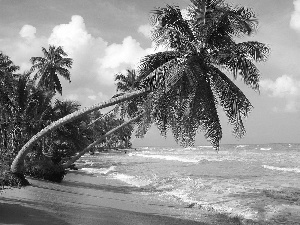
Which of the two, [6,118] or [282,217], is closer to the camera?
[282,217]

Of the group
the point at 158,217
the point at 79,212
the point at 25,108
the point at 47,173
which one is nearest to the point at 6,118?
the point at 25,108

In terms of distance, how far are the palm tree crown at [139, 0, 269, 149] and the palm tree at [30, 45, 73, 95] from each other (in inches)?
1014

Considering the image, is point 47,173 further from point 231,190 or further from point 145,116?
point 231,190

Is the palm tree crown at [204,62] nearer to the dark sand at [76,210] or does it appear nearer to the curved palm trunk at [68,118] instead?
the curved palm trunk at [68,118]

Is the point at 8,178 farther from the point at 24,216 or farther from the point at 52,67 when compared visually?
the point at 52,67

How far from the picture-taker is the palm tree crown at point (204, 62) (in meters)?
12.8

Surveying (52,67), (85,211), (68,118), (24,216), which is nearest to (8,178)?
(68,118)

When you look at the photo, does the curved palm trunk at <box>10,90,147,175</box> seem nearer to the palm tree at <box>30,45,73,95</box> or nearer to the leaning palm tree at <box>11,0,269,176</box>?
the leaning palm tree at <box>11,0,269,176</box>

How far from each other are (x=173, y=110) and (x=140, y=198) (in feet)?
14.1

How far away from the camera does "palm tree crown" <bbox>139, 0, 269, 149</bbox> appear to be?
12805 millimetres

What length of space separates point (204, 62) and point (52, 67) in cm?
2797

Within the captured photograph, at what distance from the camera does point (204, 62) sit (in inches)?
520

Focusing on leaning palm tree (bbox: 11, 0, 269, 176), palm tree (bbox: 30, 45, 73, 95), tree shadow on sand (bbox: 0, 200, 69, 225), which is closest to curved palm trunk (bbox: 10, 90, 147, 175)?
leaning palm tree (bbox: 11, 0, 269, 176)

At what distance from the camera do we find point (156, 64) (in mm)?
13570
